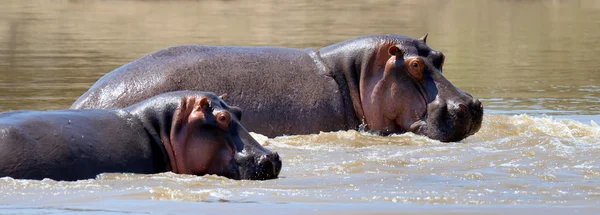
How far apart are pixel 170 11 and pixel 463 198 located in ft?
125

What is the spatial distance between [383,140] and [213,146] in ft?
8.84

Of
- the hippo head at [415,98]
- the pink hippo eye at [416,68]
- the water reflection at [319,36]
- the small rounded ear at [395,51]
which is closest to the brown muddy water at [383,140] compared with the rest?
the water reflection at [319,36]

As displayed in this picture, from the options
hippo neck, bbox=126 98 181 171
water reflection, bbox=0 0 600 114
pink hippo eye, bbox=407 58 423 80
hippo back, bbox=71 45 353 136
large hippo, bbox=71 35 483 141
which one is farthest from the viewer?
water reflection, bbox=0 0 600 114

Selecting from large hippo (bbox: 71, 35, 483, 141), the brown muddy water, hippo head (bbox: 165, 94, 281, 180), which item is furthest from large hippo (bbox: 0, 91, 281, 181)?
large hippo (bbox: 71, 35, 483, 141)

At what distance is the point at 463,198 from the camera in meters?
6.50

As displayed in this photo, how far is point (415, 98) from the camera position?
32.8 feet

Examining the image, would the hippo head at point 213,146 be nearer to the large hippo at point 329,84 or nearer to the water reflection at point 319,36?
the large hippo at point 329,84

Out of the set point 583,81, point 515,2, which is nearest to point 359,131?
→ point 583,81

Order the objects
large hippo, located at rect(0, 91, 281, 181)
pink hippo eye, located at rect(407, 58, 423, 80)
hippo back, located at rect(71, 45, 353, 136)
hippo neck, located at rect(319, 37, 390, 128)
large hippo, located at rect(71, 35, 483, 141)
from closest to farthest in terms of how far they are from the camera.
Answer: large hippo, located at rect(0, 91, 281, 181) < hippo back, located at rect(71, 45, 353, 136) < large hippo, located at rect(71, 35, 483, 141) < pink hippo eye, located at rect(407, 58, 423, 80) < hippo neck, located at rect(319, 37, 390, 128)

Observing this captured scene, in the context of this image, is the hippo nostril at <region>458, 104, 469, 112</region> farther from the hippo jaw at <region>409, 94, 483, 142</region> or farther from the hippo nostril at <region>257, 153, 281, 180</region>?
the hippo nostril at <region>257, 153, 281, 180</region>

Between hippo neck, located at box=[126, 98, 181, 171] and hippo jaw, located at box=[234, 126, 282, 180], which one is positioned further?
hippo neck, located at box=[126, 98, 181, 171]

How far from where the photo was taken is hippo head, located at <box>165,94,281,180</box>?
720cm

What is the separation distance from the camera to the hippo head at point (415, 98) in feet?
32.4

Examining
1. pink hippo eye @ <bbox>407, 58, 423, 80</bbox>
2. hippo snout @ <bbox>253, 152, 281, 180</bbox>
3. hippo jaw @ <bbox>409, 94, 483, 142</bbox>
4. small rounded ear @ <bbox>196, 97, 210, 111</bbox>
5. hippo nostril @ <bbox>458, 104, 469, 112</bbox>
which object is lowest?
hippo jaw @ <bbox>409, 94, 483, 142</bbox>
